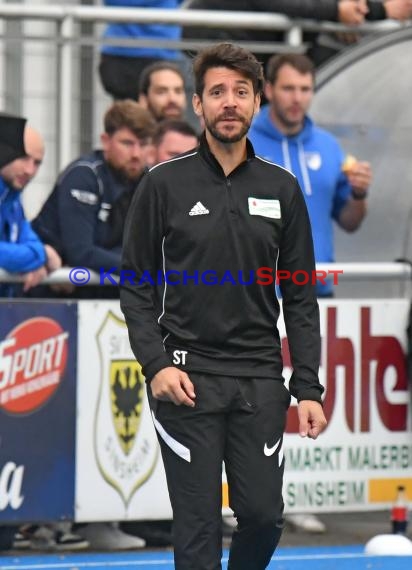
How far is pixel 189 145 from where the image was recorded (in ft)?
27.4

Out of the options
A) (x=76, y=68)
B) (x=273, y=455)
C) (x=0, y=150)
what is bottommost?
(x=273, y=455)

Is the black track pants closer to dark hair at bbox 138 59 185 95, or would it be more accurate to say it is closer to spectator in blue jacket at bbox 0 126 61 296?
spectator in blue jacket at bbox 0 126 61 296

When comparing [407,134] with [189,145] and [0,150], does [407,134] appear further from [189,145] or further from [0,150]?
[0,150]

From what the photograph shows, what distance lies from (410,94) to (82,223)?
282 centimetres

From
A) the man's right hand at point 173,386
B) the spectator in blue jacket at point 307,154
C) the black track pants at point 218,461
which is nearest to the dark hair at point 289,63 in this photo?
the spectator in blue jacket at point 307,154

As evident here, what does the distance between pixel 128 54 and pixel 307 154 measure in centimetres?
133

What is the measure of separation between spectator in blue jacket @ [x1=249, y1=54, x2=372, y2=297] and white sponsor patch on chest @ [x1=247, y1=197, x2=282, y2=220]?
3396 millimetres

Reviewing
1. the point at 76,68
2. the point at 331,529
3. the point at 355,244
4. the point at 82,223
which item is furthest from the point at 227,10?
the point at 331,529

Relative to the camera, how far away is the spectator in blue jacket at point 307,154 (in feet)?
29.0

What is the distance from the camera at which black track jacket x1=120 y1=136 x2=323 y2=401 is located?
17.3 feet

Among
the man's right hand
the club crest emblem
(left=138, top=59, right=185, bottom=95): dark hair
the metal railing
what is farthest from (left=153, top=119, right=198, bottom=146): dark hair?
the man's right hand

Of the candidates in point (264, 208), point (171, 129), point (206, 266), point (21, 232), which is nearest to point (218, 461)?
point (206, 266)

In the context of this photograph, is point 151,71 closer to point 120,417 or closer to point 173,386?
point 120,417

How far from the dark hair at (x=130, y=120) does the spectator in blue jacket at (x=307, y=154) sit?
2.91 feet
